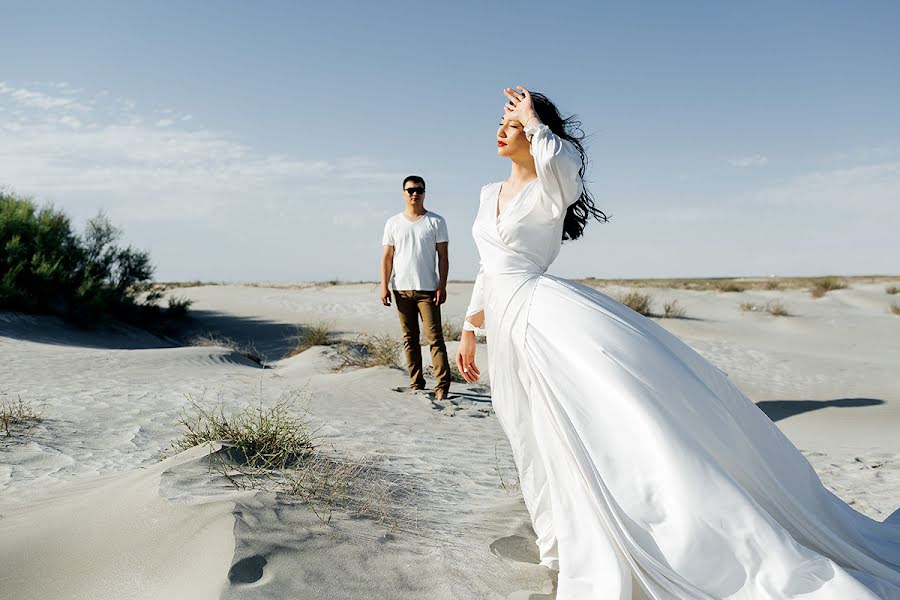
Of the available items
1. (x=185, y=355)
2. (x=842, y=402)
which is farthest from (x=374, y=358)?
(x=842, y=402)

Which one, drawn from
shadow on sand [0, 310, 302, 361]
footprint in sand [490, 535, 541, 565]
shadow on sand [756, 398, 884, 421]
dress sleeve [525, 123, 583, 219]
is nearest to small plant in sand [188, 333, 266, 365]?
shadow on sand [0, 310, 302, 361]

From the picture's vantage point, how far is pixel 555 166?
290 cm

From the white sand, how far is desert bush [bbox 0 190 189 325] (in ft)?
1.97

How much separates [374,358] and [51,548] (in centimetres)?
727

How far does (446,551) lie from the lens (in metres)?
3.33

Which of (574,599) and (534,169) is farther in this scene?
(534,169)

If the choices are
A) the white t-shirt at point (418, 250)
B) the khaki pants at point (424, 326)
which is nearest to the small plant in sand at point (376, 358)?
the khaki pants at point (424, 326)

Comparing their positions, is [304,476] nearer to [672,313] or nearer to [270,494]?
[270,494]

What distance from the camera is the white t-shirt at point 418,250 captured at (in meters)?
7.66

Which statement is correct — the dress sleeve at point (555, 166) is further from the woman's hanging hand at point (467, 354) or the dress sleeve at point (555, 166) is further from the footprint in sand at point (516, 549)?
the footprint in sand at point (516, 549)

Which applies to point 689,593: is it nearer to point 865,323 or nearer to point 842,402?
point 842,402

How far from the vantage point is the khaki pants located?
7730mm

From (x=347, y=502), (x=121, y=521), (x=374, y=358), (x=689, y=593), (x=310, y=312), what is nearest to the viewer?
(x=689, y=593)

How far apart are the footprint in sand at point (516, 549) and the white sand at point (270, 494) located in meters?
0.01
